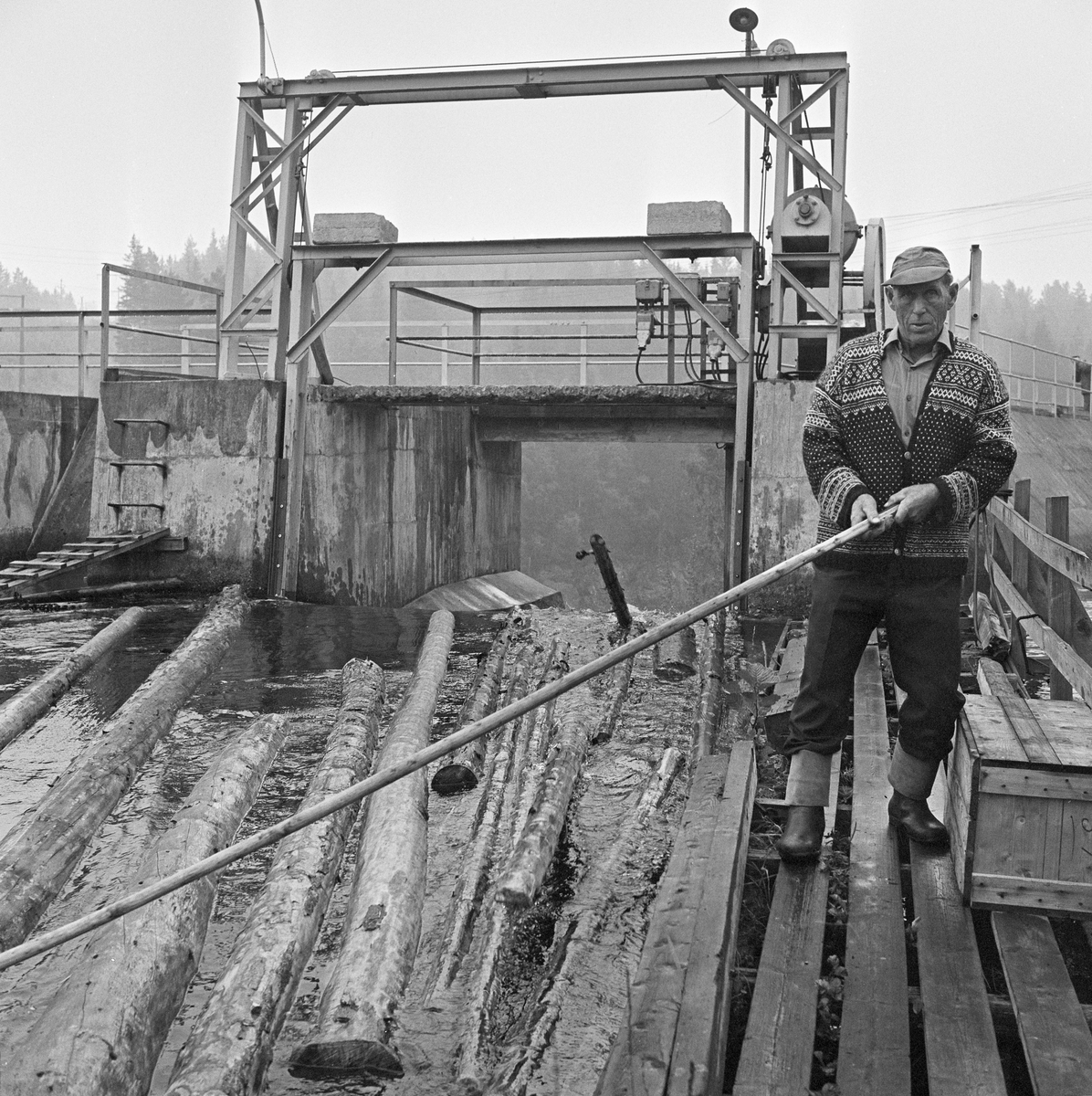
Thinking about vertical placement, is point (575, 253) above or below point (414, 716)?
above

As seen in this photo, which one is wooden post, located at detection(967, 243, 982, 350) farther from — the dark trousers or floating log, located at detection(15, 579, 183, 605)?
floating log, located at detection(15, 579, 183, 605)

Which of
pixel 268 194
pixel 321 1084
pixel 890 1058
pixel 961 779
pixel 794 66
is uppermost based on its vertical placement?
pixel 794 66

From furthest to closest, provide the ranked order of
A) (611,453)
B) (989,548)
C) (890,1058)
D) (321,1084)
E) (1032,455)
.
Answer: (611,453) < (1032,455) < (989,548) < (321,1084) < (890,1058)

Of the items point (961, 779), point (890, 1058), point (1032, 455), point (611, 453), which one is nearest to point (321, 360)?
point (961, 779)

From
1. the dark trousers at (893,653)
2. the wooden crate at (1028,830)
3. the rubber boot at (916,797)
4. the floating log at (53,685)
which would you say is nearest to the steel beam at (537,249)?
the floating log at (53,685)

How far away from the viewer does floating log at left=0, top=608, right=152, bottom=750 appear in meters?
6.32

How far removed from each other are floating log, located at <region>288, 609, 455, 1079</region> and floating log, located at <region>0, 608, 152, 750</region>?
2.16m

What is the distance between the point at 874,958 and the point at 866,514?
1281mm

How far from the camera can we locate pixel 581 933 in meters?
3.71

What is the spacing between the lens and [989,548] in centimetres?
988

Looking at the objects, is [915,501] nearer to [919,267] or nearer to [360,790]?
[919,267]

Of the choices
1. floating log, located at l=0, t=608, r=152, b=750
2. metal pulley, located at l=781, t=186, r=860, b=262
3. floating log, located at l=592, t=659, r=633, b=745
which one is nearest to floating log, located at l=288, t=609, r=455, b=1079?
floating log, located at l=592, t=659, r=633, b=745

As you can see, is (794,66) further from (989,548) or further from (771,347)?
(989,548)

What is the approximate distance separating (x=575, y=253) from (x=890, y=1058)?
30.6ft
